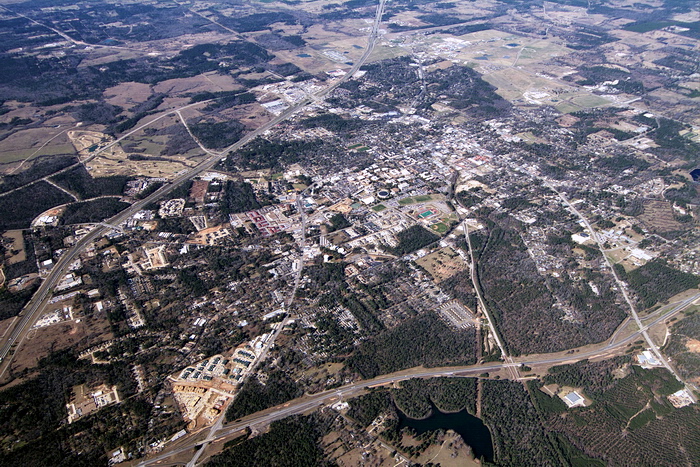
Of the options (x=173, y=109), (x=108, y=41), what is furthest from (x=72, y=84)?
(x=108, y=41)

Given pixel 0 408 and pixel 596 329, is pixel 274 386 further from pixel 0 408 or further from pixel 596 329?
pixel 596 329

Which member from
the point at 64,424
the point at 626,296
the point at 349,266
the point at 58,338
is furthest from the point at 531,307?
the point at 58,338

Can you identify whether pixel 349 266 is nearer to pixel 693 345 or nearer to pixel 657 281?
pixel 657 281

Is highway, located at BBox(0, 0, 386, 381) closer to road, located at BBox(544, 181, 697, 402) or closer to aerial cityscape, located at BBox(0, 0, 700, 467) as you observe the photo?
aerial cityscape, located at BBox(0, 0, 700, 467)

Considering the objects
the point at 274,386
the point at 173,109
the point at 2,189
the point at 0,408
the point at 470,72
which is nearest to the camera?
the point at 0,408

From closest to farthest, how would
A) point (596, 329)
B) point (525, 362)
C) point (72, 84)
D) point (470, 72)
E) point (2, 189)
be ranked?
point (525, 362) → point (596, 329) → point (2, 189) → point (72, 84) → point (470, 72)
